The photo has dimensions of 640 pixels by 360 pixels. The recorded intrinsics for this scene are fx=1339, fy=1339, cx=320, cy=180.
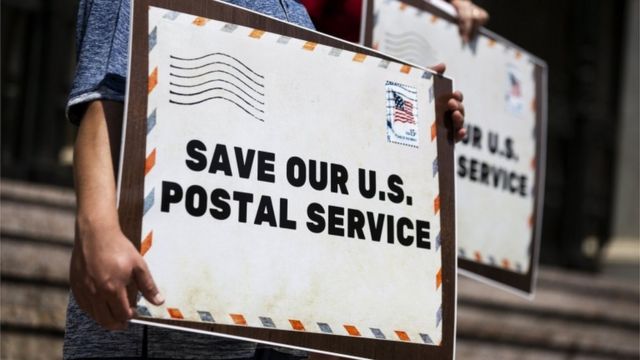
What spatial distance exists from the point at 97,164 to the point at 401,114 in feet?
2.24

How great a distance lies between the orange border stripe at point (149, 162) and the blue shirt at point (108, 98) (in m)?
0.12

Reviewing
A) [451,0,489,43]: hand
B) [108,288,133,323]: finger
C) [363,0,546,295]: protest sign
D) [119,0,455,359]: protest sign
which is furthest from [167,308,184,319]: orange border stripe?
[451,0,489,43]: hand

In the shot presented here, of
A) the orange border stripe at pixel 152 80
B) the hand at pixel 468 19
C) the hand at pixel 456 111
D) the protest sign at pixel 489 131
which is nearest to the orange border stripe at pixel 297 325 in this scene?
the orange border stripe at pixel 152 80

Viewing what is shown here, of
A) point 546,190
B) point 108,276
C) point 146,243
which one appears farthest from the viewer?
point 546,190

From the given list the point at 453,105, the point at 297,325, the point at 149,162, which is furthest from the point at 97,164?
the point at 453,105

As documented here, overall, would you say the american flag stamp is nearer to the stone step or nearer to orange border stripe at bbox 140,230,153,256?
orange border stripe at bbox 140,230,153,256

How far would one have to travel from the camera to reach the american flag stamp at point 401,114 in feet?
8.46

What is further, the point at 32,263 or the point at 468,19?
the point at 32,263

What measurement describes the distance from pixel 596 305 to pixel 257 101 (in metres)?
6.15

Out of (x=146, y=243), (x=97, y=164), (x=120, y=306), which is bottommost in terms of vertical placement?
A: (x=120, y=306)

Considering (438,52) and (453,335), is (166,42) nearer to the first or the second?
(453,335)

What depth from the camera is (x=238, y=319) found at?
2.26 m

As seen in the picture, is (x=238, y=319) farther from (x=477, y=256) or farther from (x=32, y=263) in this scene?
(x=32, y=263)

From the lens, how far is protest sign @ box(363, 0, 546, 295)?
347 centimetres
